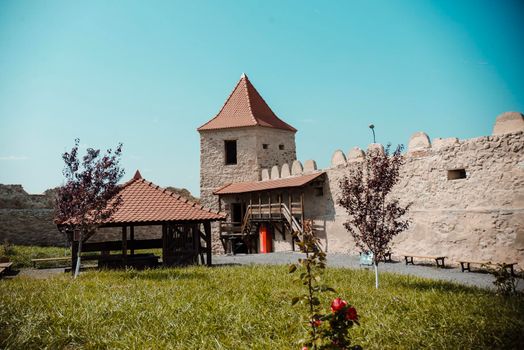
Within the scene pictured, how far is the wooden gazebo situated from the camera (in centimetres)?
1145

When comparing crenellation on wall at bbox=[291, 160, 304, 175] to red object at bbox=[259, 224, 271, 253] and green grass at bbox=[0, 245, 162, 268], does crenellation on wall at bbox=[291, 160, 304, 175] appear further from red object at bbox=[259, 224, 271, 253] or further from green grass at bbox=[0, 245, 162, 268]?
green grass at bbox=[0, 245, 162, 268]

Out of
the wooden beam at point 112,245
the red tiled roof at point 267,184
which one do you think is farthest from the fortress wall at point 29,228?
the wooden beam at point 112,245

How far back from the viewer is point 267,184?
18.6 m

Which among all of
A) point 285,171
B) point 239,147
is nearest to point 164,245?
Result: point 285,171

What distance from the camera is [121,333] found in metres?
4.85

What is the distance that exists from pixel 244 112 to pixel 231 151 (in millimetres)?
2672

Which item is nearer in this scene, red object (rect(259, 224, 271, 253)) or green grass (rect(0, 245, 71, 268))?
green grass (rect(0, 245, 71, 268))

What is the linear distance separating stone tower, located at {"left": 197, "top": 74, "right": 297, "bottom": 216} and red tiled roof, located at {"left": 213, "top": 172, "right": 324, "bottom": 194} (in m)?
0.90

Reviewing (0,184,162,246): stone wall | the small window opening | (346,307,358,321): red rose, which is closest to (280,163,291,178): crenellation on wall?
the small window opening

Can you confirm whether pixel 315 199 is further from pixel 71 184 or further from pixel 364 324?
pixel 364 324

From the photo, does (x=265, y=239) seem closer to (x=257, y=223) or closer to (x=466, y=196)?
(x=257, y=223)

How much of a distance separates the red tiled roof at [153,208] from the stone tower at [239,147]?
8.60 meters

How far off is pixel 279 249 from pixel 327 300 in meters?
12.5

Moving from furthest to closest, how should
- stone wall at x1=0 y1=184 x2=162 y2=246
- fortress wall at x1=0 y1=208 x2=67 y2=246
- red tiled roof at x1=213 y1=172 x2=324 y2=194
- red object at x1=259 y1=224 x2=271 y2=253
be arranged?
1. stone wall at x1=0 y1=184 x2=162 y2=246
2. fortress wall at x1=0 y1=208 x2=67 y2=246
3. red object at x1=259 y1=224 x2=271 y2=253
4. red tiled roof at x1=213 y1=172 x2=324 y2=194
